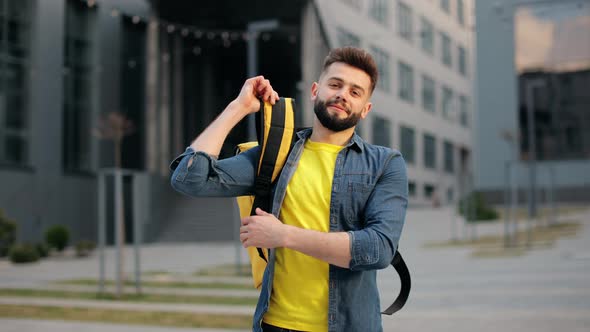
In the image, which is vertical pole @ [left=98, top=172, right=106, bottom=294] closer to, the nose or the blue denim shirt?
the blue denim shirt

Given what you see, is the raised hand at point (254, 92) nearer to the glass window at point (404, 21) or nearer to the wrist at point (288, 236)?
the wrist at point (288, 236)

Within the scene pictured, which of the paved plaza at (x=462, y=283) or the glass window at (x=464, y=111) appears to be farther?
the glass window at (x=464, y=111)

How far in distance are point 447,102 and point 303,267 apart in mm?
31031

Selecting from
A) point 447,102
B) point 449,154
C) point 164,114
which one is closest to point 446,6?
point 164,114

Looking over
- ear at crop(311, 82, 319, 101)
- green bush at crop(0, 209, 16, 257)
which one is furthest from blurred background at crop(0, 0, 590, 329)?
ear at crop(311, 82, 319, 101)

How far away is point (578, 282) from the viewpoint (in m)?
10.1

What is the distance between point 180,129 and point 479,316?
74.7 feet

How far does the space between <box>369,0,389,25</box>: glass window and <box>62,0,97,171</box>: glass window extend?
1244 cm

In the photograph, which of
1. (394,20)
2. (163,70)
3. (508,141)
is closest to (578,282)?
(394,20)

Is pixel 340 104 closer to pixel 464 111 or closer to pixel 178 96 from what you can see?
pixel 178 96

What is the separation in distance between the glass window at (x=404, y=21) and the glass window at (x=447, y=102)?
35.3ft

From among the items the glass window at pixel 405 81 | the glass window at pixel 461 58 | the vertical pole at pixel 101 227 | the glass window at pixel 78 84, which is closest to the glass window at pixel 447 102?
the glass window at pixel 461 58

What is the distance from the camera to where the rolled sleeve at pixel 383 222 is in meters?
2.05

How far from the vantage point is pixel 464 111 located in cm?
3641
